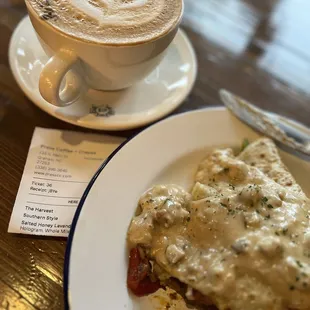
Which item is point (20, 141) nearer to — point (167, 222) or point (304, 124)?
point (167, 222)

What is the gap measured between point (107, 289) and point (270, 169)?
0.52 meters

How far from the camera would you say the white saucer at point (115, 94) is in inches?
44.7

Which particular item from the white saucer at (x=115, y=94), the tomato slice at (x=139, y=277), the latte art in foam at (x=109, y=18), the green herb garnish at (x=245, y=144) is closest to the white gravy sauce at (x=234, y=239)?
the tomato slice at (x=139, y=277)

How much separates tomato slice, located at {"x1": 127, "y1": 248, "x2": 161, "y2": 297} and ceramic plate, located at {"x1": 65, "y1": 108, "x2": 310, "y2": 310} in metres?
0.01

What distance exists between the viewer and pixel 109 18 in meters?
1.07

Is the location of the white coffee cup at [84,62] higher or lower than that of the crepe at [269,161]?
higher

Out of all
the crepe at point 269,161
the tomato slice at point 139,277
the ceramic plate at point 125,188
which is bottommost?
the tomato slice at point 139,277

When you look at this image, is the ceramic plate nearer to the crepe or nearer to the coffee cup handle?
the crepe

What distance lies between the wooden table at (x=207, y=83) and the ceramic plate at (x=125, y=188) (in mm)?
93

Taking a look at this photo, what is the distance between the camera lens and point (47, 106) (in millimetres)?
1119

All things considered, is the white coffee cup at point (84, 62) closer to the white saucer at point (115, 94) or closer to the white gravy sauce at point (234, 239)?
the white saucer at point (115, 94)

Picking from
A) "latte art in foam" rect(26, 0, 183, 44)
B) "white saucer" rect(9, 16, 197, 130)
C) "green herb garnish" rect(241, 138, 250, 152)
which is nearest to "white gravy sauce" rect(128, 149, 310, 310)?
"green herb garnish" rect(241, 138, 250, 152)

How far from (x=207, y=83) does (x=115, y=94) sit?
1.14 ft

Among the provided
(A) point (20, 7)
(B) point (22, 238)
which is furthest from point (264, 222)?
(A) point (20, 7)
